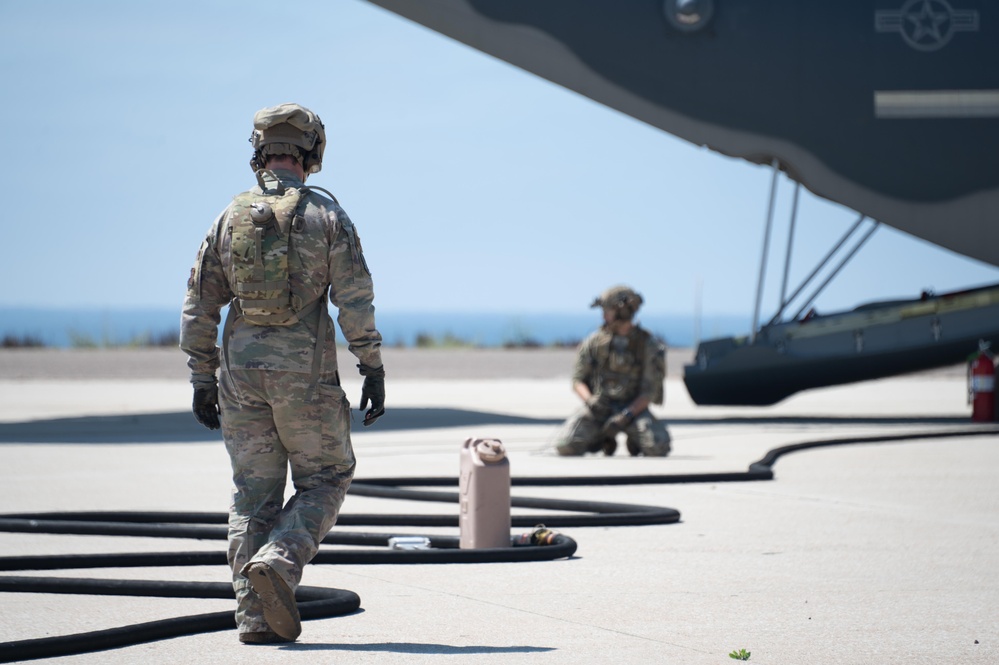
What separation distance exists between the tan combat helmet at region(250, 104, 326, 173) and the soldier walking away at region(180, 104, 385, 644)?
0.4 inches

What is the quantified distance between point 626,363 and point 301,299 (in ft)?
24.7

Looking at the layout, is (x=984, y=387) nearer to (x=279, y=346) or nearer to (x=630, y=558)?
(x=630, y=558)

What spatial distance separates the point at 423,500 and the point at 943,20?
34.9ft

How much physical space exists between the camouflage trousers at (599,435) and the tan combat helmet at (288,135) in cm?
738

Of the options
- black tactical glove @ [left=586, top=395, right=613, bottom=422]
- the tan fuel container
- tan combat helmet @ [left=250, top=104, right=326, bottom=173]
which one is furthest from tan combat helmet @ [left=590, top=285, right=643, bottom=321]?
tan combat helmet @ [left=250, top=104, right=326, bottom=173]

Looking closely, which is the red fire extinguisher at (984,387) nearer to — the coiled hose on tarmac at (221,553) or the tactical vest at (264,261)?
the coiled hose on tarmac at (221,553)

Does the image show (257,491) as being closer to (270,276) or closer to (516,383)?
(270,276)

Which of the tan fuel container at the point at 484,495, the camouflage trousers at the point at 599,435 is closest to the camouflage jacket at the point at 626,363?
the camouflage trousers at the point at 599,435

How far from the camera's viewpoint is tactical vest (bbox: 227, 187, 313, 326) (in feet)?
15.1

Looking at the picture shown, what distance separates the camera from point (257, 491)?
467cm

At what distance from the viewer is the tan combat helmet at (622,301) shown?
11898 mm

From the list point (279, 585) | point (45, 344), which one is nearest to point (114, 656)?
point (279, 585)

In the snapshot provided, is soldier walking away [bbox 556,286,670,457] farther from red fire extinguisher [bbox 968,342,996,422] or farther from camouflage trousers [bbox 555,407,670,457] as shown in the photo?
red fire extinguisher [bbox 968,342,996,422]

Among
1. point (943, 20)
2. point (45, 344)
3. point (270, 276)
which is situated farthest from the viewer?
point (45, 344)
